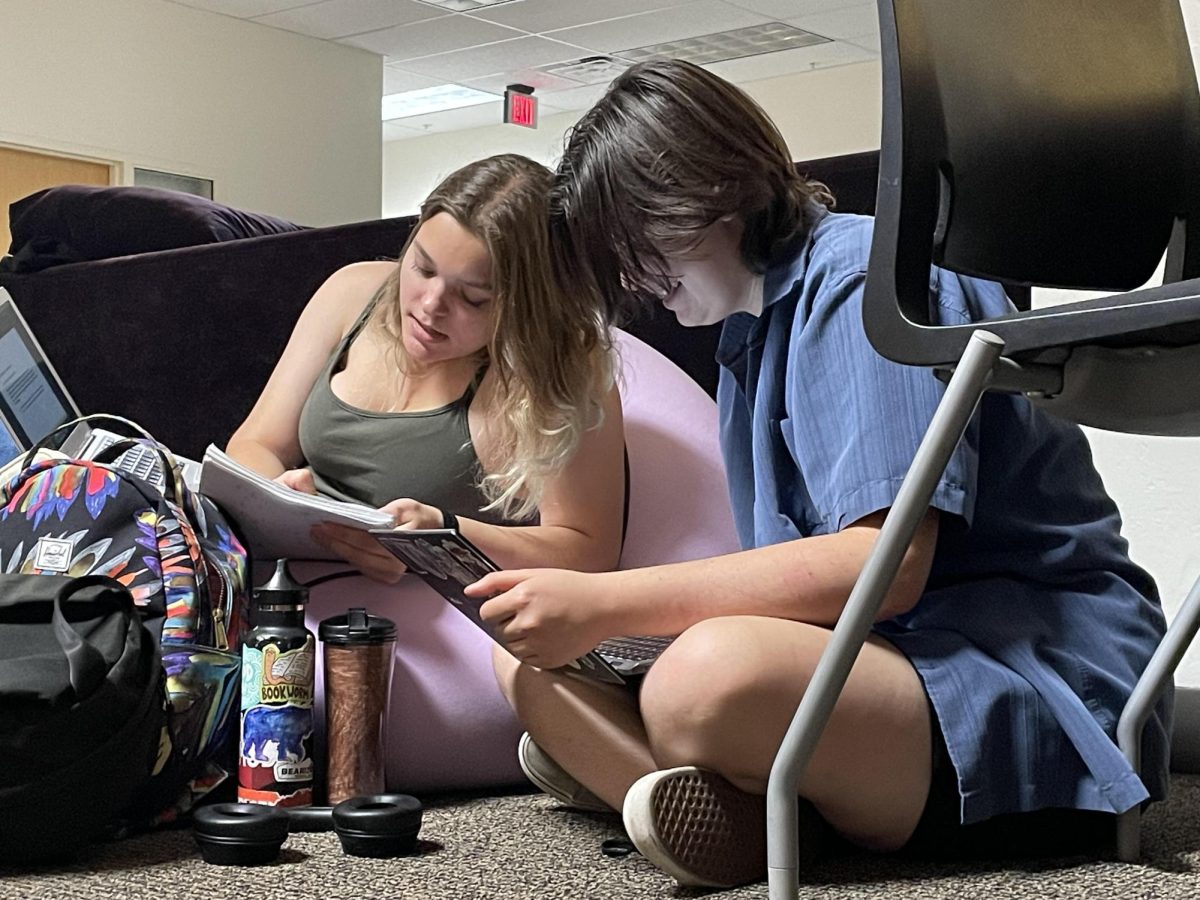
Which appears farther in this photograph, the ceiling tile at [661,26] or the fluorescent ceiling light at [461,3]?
the ceiling tile at [661,26]

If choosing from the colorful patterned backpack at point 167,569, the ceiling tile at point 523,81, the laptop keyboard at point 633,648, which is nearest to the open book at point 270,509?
the colorful patterned backpack at point 167,569

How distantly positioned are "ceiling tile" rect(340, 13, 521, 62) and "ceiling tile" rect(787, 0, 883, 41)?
4.38 ft

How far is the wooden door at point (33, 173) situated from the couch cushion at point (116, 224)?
333 cm

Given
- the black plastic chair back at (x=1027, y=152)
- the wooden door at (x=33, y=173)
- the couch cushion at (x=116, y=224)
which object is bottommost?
the black plastic chair back at (x=1027, y=152)

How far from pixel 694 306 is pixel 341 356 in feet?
2.33

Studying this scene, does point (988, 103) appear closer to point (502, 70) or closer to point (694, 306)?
point (694, 306)

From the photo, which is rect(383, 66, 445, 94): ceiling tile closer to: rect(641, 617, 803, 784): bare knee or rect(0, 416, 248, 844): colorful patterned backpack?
rect(0, 416, 248, 844): colorful patterned backpack

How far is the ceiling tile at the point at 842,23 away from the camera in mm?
6359

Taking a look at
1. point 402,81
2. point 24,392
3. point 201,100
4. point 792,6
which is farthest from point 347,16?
point 24,392

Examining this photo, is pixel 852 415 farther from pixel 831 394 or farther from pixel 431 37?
pixel 431 37

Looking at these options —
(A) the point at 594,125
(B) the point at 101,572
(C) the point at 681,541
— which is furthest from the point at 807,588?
(B) the point at 101,572

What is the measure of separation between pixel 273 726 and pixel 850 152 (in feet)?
8.70

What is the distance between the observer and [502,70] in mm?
7266

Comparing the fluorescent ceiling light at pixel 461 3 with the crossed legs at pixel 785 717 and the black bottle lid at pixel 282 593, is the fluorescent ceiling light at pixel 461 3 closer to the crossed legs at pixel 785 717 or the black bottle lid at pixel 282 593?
the black bottle lid at pixel 282 593
